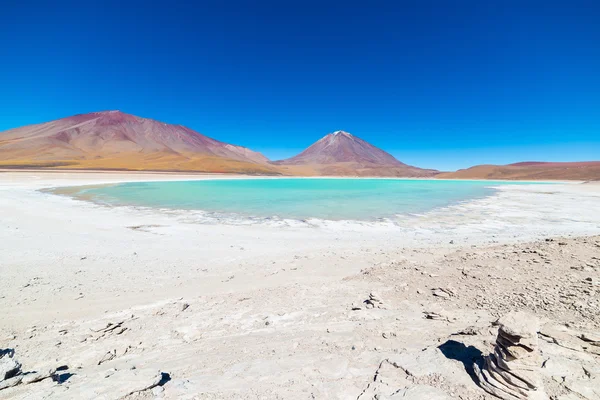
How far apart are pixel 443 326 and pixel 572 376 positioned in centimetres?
124

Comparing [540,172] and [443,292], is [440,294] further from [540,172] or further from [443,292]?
[540,172]

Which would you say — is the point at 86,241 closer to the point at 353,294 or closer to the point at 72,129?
the point at 353,294

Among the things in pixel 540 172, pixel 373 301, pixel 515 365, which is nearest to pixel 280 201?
pixel 373 301

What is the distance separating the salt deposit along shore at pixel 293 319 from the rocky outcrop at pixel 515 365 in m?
0.01

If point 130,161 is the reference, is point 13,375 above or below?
below

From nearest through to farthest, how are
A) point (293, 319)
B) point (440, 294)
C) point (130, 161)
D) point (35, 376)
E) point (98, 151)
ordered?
point (35, 376) → point (293, 319) → point (440, 294) → point (130, 161) → point (98, 151)

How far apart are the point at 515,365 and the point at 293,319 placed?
96.9 inches

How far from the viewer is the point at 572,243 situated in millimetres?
6469

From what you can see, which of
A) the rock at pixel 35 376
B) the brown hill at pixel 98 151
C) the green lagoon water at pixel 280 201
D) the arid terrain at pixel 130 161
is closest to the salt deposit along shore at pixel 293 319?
the rock at pixel 35 376

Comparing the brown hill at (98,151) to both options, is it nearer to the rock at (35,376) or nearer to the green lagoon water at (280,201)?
the green lagoon water at (280,201)

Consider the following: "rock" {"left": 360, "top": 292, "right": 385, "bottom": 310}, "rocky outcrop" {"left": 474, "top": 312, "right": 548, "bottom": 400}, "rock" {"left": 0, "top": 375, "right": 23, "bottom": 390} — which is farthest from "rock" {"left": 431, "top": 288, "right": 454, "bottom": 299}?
"rock" {"left": 0, "top": 375, "right": 23, "bottom": 390}

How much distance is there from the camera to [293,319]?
3.98m

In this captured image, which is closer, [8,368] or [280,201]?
[8,368]

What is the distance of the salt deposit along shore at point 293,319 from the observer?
7.95 feet
